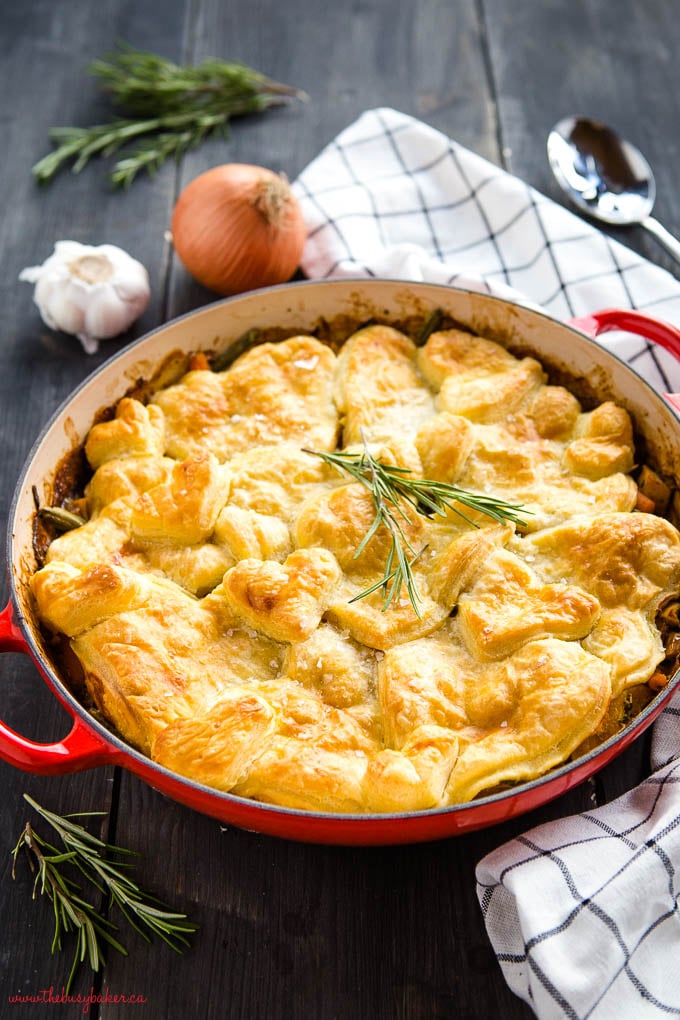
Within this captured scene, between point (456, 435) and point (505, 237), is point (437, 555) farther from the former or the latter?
point (505, 237)

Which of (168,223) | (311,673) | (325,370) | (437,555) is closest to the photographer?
(311,673)

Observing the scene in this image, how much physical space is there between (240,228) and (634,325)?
122cm

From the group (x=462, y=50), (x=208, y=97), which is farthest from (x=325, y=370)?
(x=462, y=50)

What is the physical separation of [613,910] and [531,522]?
32.8 inches

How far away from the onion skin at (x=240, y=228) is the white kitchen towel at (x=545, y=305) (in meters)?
0.21

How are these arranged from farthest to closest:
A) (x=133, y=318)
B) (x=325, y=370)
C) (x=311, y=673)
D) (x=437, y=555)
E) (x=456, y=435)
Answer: (x=133, y=318) < (x=325, y=370) < (x=456, y=435) < (x=437, y=555) < (x=311, y=673)

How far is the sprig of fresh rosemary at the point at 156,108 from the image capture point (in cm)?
355

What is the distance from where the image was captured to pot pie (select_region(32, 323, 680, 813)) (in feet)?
6.07

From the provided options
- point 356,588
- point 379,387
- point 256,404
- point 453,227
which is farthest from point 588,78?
point 356,588

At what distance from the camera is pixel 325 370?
2.57m

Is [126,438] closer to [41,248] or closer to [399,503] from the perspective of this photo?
[399,503]

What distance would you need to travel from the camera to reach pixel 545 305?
3.11 m

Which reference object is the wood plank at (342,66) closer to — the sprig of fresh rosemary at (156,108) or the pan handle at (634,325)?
the sprig of fresh rosemary at (156,108)

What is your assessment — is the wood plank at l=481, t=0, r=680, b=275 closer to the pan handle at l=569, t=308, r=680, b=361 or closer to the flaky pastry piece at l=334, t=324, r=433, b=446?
the pan handle at l=569, t=308, r=680, b=361
